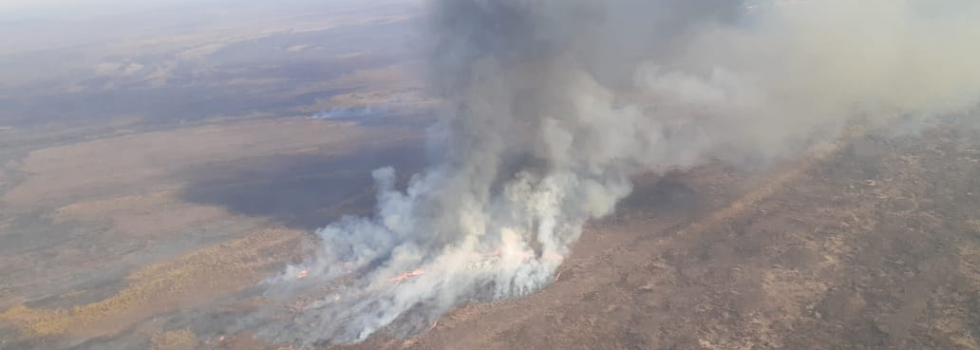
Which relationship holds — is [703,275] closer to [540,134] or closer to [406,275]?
[540,134]

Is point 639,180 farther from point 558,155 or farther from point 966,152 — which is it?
point 966,152

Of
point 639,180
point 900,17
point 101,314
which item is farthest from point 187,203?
point 900,17

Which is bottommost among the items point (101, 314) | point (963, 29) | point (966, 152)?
point (101, 314)

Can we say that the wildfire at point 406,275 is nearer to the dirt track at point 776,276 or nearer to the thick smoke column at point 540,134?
the thick smoke column at point 540,134

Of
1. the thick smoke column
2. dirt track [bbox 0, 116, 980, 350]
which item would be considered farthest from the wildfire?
dirt track [bbox 0, 116, 980, 350]

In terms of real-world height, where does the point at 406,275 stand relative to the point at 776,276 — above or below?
above

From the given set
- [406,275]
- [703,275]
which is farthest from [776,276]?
[406,275]

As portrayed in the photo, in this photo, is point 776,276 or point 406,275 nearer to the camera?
point 776,276

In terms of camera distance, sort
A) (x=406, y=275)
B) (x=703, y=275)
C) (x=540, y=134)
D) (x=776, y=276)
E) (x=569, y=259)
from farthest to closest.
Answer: (x=540, y=134), (x=569, y=259), (x=406, y=275), (x=703, y=275), (x=776, y=276)

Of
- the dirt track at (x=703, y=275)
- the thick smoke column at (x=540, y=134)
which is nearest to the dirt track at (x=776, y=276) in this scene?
the dirt track at (x=703, y=275)
